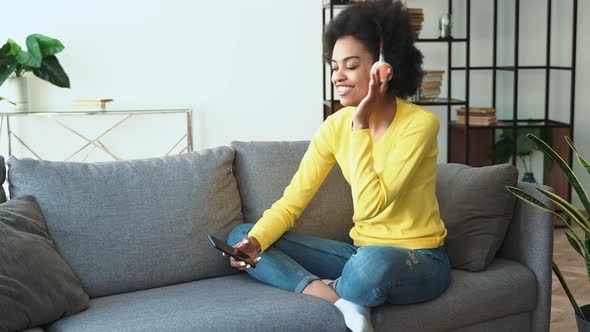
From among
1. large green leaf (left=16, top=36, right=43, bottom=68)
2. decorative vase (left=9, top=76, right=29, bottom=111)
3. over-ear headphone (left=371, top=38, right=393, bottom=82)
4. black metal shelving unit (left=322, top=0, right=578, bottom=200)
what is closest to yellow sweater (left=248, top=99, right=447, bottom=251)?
over-ear headphone (left=371, top=38, right=393, bottom=82)

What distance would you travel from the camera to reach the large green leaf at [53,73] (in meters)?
4.71

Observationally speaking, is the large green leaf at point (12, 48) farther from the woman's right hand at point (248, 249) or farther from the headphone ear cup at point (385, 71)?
the headphone ear cup at point (385, 71)

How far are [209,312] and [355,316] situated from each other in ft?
1.32

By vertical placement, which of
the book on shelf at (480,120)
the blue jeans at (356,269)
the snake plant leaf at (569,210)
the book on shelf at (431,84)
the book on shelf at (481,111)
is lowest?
the blue jeans at (356,269)

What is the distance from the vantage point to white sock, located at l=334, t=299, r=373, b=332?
2.22 meters

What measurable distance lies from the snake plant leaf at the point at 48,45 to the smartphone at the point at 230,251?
2.67m

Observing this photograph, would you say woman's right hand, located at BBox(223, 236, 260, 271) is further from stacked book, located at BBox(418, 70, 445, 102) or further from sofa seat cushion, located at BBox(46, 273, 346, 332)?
stacked book, located at BBox(418, 70, 445, 102)

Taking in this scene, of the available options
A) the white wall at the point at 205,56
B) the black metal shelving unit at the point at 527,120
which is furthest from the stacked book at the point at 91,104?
the black metal shelving unit at the point at 527,120

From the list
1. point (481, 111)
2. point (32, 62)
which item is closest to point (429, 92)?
point (481, 111)

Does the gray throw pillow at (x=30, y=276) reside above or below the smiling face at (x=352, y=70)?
below

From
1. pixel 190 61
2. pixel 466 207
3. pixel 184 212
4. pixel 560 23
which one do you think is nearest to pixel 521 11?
pixel 560 23

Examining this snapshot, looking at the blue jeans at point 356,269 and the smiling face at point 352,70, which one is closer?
the blue jeans at point 356,269

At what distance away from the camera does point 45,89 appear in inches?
198

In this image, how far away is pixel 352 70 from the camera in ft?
8.22
